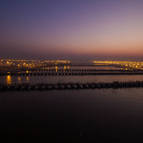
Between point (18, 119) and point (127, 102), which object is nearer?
point (18, 119)

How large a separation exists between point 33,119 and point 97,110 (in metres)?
1.89

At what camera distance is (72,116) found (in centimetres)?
374

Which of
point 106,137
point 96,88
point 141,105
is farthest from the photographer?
point 96,88

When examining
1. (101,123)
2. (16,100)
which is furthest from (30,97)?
(101,123)

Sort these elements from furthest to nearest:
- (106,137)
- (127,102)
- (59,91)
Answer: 1. (59,91)
2. (127,102)
3. (106,137)

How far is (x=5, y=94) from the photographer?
550 centimetres

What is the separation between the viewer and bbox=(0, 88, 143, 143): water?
2896 millimetres

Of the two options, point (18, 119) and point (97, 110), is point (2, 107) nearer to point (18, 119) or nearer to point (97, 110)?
point (18, 119)

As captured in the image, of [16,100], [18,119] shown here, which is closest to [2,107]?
[16,100]

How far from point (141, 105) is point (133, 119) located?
1.18m

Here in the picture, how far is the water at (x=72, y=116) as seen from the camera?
9.50 feet

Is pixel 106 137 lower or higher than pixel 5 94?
lower

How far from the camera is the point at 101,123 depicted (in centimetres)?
338

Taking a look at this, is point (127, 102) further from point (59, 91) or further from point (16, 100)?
point (16, 100)
